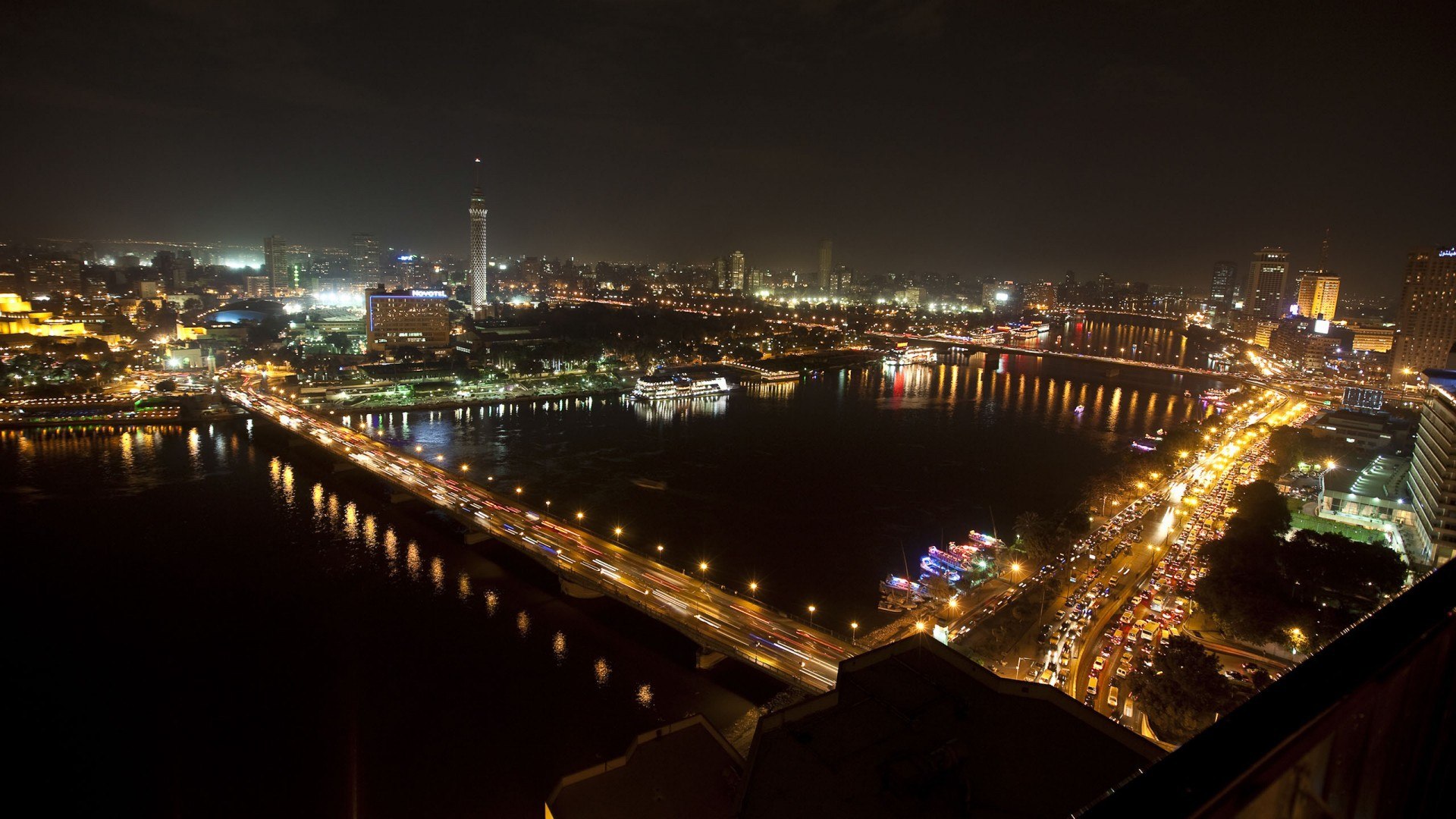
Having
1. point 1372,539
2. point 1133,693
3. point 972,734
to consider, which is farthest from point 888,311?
point 972,734

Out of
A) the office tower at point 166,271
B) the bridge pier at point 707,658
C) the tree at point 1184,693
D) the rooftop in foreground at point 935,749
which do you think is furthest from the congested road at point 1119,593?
the office tower at point 166,271

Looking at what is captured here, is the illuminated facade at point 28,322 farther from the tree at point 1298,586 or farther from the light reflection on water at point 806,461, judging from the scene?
the tree at point 1298,586

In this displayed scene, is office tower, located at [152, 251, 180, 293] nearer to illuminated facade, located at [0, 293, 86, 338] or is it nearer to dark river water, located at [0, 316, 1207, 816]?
illuminated facade, located at [0, 293, 86, 338]

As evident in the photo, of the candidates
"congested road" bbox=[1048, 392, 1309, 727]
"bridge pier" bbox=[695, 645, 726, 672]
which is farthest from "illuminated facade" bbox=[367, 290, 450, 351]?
"congested road" bbox=[1048, 392, 1309, 727]

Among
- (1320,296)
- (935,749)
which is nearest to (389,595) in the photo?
(935,749)

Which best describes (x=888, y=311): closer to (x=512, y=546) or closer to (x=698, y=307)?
(x=698, y=307)

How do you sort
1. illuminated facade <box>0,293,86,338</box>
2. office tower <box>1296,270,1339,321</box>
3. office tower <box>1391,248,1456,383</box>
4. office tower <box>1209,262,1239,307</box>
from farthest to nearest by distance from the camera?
office tower <box>1209,262,1239,307</box> → office tower <box>1296,270,1339,321</box> → illuminated facade <box>0,293,86,338</box> → office tower <box>1391,248,1456,383</box>

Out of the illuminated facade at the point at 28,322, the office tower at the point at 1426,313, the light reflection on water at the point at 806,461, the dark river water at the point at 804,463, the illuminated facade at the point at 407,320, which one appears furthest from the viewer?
the illuminated facade at the point at 407,320
